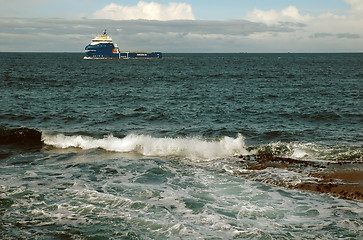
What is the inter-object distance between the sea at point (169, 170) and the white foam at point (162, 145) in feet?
0.21

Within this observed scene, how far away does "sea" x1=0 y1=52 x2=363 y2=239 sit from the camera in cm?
1002

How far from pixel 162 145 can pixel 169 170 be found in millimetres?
3990

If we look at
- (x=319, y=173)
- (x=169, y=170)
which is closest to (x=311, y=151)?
(x=319, y=173)

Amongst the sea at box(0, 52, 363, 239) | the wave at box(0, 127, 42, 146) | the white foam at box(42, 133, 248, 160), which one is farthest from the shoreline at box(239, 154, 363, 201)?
the wave at box(0, 127, 42, 146)

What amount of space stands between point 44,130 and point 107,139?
5383 mm

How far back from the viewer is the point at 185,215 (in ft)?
35.5

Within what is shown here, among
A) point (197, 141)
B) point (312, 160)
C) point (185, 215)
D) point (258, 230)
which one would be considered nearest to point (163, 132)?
point (197, 141)

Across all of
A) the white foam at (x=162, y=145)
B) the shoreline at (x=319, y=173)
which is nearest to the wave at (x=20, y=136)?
the white foam at (x=162, y=145)

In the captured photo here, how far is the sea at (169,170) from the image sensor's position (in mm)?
10023

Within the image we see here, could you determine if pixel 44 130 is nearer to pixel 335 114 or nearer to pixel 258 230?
pixel 258 230

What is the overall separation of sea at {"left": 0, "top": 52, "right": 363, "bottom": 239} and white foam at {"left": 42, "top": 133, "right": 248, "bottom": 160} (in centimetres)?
6

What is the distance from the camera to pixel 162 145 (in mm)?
19531

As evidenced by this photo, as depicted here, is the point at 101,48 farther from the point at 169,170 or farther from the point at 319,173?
the point at 319,173

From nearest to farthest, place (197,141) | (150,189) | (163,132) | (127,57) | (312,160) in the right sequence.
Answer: (150,189), (312,160), (197,141), (163,132), (127,57)
